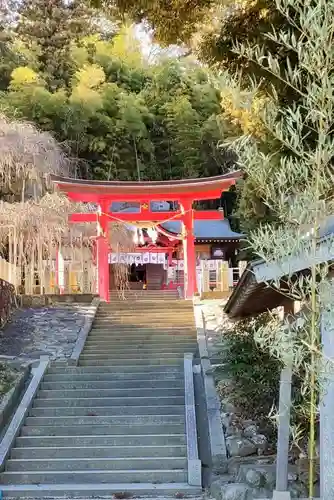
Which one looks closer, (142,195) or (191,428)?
(191,428)

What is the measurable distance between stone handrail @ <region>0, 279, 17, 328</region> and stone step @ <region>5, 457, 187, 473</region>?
4.71m

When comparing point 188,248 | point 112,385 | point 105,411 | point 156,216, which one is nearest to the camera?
point 105,411

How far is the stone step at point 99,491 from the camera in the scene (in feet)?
21.7

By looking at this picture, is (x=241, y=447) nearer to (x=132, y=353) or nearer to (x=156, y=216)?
(x=132, y=353)

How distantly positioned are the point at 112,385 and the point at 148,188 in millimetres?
6180

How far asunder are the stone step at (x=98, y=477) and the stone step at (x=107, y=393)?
203 centimetres

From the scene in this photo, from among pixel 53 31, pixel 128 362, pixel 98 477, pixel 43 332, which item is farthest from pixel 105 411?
pixel 53 31

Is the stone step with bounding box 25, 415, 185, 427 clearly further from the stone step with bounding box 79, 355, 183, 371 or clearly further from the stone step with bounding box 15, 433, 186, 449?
the stone step with bounding box 79, 355, 183, 371

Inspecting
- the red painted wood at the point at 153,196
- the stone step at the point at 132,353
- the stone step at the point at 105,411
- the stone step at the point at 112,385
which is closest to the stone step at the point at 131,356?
the stone step at the point at 132,353

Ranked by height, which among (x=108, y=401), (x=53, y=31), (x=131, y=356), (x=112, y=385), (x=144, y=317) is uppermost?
(x=53, y=31)

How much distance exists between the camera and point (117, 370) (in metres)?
10.1

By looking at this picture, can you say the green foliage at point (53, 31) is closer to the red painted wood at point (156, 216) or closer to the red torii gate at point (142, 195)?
the red painted wood at point (156, 216)

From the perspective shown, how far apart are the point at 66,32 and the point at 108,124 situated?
3783 mm

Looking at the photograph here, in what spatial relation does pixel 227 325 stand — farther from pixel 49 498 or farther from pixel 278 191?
pixel 278 191
